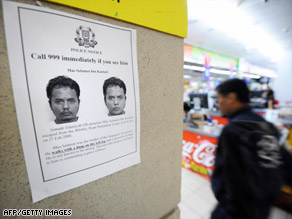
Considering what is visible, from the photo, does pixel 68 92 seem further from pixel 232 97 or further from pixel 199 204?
pixel 199 204

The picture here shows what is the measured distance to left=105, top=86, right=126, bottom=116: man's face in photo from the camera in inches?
15.7

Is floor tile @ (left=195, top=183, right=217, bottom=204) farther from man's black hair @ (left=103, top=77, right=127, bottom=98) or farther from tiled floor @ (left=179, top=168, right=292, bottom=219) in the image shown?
man's black hair @ (left=103, top=77, right=127, bottom=98)

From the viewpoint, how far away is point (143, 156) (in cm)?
51

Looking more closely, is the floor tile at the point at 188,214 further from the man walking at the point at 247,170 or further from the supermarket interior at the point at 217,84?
the man walking at the point at 247,170

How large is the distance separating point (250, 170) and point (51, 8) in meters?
1.21

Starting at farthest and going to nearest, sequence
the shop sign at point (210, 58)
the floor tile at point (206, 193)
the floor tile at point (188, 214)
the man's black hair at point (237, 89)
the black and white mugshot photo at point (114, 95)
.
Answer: the shop sign at point (210, 58) < the floor tile at point (206, 193) < the floor tile at point (188, 214) < the man's black hair at point (237, 89) < the black and white mugshot photo at point (114, 95)

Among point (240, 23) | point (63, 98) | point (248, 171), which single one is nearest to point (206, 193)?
point (248, 171)

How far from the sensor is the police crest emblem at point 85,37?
34cm

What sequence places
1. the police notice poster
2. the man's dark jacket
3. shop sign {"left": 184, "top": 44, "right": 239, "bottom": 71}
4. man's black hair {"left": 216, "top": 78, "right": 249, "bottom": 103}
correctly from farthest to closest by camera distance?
shop sign {"left": 184, "top": 44, "right": 239, "bottom": 71}
man's black hair {"left": 216, "top": 78, "right": 249, "bottom": 103}
the man's dark jacket
the police notice poster

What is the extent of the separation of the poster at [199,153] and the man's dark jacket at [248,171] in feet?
5.06

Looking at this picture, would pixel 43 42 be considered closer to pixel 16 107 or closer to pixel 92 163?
pixel 16 107

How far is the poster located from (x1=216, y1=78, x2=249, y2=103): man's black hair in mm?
1288

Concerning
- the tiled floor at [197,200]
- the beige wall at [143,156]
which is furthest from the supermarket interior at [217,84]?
the beige wall at [143,156]

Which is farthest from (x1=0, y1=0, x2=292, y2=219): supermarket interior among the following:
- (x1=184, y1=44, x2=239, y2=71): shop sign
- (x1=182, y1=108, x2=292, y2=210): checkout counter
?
(x1=184, y1=44, x2=239, y2=71): shop sign
